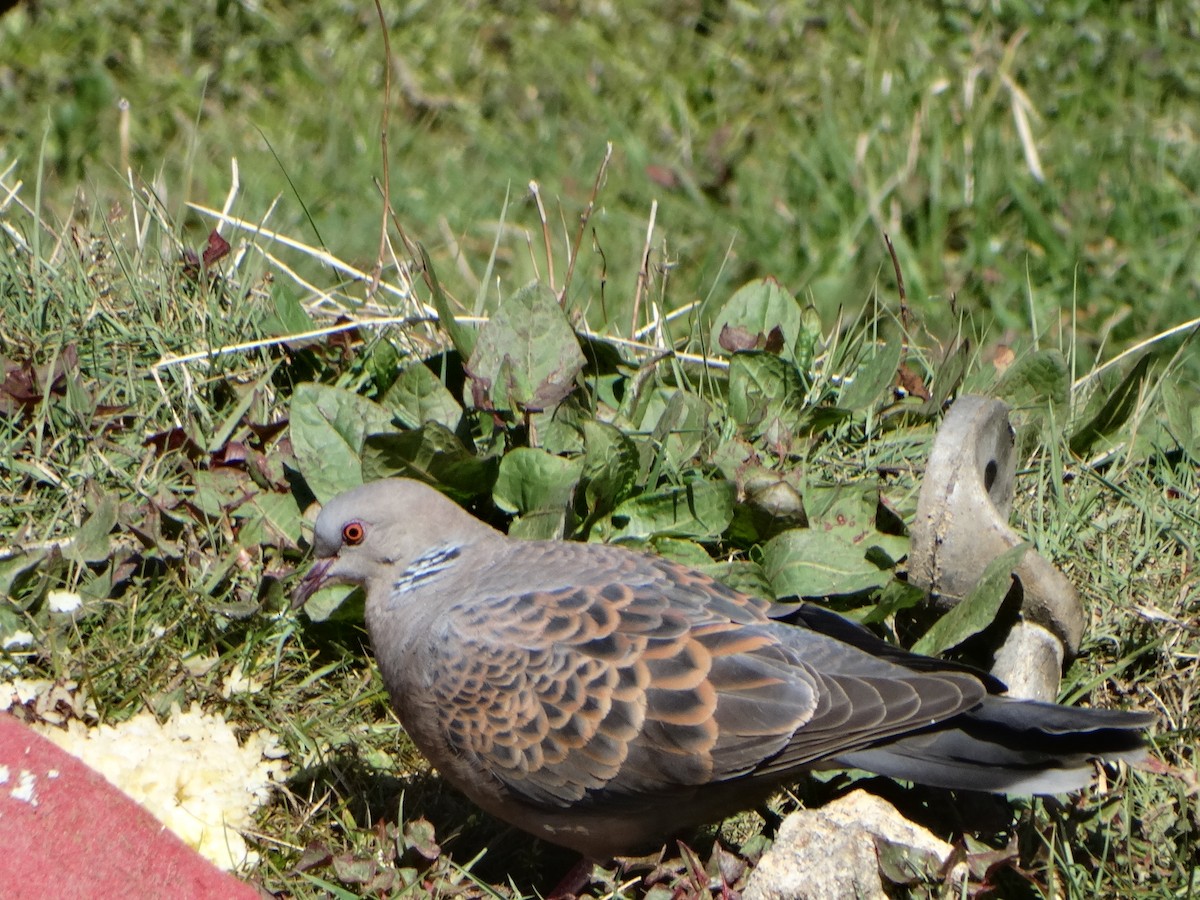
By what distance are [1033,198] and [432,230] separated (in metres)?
2.64

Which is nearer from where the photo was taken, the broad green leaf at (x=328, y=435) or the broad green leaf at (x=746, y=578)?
the broad green leaf at (x=746, y=578)

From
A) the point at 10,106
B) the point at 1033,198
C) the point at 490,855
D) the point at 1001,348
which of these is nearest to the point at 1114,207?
the point at 1033,198

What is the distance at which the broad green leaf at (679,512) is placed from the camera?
388 cm

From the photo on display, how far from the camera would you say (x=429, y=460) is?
385 cm

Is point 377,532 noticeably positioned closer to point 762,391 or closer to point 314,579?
point 314,579

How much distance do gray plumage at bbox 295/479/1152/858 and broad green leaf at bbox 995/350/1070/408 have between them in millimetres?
1195

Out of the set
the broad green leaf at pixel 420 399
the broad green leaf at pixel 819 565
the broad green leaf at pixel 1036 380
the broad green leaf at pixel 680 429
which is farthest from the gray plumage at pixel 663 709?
the broad green leaf at pixel 1036 380

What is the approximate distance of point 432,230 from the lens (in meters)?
6.67

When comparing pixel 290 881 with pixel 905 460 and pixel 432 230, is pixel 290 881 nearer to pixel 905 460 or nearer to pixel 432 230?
pixel 905 460

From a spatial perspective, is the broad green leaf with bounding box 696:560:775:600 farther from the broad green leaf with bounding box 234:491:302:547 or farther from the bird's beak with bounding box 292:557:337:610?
the broad green leaf with bounding box 234:491:302:547

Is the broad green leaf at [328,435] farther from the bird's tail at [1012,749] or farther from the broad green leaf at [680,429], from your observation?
the bird's tail at [1012,749]

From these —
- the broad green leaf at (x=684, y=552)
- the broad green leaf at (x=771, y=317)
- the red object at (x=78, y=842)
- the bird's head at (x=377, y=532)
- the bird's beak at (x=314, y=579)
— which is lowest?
the red object at (x=78, y=842)

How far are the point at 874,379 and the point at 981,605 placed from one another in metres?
0.98

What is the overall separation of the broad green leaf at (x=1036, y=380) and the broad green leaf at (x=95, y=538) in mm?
2495
